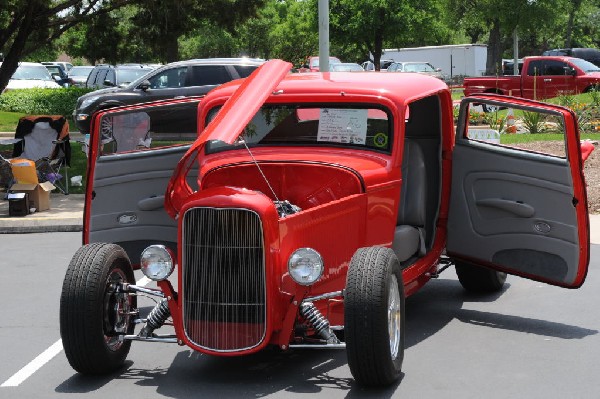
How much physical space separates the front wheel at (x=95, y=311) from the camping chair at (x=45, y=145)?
30.5ft

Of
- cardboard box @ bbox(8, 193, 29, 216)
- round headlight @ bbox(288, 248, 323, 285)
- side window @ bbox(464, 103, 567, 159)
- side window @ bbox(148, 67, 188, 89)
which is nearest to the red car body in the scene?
side window @ bbox(464, 103, 567, 159)

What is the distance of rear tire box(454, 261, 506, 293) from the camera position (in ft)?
30.8

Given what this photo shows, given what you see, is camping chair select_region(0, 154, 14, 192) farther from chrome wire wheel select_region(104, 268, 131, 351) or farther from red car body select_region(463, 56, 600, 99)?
red car body select_region(463, 56, 600, 99)

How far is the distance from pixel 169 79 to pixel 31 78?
1805cm

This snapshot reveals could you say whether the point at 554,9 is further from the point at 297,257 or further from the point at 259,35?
the point at 297,257

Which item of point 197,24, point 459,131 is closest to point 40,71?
point 197,24

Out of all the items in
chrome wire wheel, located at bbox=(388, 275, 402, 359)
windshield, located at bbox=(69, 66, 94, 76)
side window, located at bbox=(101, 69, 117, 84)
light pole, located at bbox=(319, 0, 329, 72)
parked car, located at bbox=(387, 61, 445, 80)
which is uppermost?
Answer: light pole, located at bbox=(319, 0, 329, 72)

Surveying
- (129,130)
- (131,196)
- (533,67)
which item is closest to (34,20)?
(129,130)

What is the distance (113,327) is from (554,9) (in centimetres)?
4503

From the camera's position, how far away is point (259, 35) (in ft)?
212

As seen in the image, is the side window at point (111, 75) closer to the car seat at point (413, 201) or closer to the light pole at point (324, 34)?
the light pole at point (324, 34)

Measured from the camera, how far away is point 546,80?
31141 millimetres

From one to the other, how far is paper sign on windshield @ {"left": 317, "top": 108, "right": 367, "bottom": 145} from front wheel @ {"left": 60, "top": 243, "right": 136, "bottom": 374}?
1782 millimetres

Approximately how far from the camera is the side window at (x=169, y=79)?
2373cm
